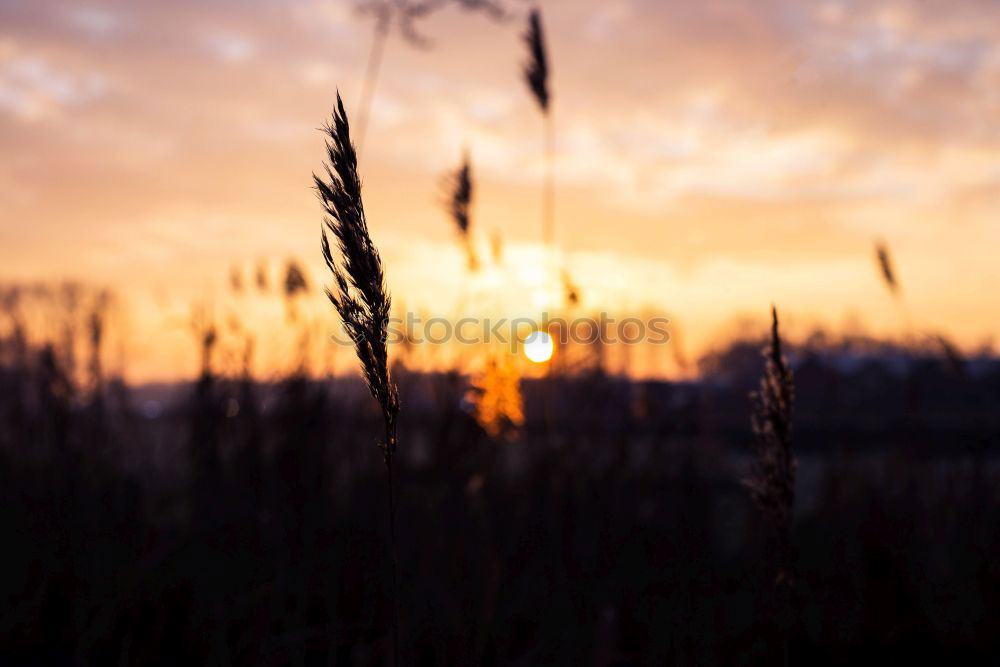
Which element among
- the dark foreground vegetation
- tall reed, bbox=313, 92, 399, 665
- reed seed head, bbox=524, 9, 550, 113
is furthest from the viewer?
reed seed head, bbox=524, 9, 550, 113

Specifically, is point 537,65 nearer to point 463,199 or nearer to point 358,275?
point 463,199

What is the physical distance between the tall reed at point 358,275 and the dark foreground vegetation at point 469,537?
65 centimetres

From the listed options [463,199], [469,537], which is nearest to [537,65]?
[463,199]

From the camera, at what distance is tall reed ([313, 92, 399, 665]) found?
1203 millimetres

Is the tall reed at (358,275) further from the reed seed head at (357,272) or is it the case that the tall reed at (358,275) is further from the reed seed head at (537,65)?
the reed seed head at (537,65)

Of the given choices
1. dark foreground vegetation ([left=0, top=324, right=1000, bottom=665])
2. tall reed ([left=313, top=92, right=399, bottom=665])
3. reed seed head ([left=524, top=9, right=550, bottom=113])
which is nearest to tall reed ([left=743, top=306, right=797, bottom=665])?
dark foreground vegetation ([left=0, top=324, right=1000, bottom=665])

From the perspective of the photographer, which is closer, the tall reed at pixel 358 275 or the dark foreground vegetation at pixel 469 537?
the tall reed at pixel 358 275

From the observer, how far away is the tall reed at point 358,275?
1.20m

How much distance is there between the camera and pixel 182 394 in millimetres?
4531

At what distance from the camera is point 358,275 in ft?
3.95

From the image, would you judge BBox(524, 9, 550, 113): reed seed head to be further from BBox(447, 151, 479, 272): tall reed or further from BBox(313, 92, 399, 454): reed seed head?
BBox(313, 92, 399, 454): reed seed head

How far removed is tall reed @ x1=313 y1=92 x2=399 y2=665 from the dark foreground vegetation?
0.65 meters

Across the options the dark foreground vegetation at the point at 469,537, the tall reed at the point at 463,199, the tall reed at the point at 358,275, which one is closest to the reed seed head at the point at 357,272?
the tall reed at the point at 358,275

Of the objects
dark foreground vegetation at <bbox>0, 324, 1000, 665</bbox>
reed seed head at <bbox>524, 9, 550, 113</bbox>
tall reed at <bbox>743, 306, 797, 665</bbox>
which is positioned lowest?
dark foreground vegetation at <bbox>0, 324, 1000, 665</bbox>
